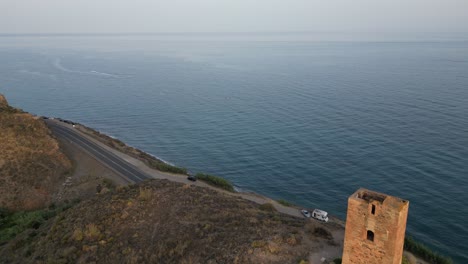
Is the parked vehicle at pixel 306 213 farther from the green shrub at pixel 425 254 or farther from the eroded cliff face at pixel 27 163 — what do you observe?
the eroded cliff face at pixel 27 163

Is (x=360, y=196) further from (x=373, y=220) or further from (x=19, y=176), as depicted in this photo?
(x=19, y=176)

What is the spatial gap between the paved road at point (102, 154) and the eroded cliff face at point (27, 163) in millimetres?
4414

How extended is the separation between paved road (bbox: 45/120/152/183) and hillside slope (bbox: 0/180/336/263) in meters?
14.2

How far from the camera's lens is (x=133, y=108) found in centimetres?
9700

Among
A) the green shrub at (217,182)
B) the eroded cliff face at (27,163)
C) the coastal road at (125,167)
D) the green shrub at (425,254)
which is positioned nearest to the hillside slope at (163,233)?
the green shrub at (425,254)

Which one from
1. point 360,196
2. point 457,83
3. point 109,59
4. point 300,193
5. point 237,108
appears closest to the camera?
point 360,196

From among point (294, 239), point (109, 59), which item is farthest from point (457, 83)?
point (109, 59)

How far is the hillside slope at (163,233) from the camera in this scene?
2531cm

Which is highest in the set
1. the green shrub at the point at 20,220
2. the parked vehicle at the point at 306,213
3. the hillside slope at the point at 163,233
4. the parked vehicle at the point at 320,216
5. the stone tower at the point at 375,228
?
the stone tower at the point at 375,228

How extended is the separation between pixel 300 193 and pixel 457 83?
7282cm

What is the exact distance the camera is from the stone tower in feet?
64.5

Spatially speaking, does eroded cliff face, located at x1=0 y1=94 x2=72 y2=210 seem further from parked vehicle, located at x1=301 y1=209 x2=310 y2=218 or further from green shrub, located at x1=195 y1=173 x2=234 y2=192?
parked vehicle, located at x1=301 y1=209 x2=310 y2=218

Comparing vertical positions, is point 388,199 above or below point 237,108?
above

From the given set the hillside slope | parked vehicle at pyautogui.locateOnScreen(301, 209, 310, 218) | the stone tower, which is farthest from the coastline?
the stone tower
